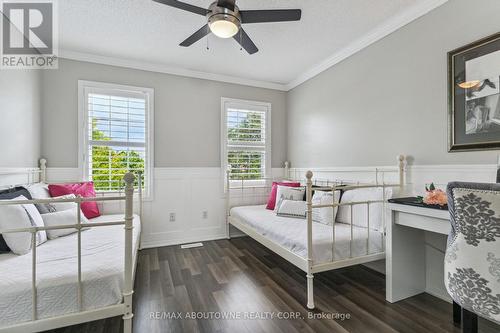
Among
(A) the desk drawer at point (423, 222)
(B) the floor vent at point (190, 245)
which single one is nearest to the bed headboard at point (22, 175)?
(B) the floor vent at point (190, 245)

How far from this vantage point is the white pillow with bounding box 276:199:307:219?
283cm

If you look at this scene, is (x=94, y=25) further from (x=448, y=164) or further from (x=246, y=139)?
(x=448, y=164)

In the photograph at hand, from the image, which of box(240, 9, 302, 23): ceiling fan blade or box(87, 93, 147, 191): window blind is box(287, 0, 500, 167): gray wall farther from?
box(87, 93, 147, 191): window blind

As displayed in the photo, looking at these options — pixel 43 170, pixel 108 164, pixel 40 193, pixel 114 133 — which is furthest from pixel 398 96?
pixel 43 170

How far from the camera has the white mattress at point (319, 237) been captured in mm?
1976

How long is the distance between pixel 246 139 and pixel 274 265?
80.1 inches

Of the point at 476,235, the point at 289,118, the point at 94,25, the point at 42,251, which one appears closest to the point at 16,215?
the point at 42,251

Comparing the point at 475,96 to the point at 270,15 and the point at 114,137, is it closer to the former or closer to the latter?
the point at 270,15

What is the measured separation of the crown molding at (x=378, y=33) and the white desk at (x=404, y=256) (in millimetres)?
1726

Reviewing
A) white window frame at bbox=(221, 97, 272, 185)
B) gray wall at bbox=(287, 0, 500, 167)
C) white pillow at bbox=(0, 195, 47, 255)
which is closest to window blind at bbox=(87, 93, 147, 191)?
white window frame at bbox=(221, 97, 272, 185)

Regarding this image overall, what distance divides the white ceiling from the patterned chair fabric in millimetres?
1862

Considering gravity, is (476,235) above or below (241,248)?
above

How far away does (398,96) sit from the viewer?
2.33 meters

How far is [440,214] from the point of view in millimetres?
1562
